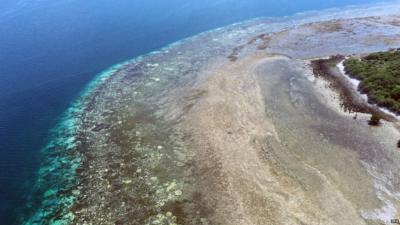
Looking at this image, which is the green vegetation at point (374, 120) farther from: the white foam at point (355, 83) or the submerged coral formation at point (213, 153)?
the white foam at point (355, 83)

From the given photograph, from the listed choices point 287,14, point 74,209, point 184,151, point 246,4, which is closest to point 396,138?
point 184,151

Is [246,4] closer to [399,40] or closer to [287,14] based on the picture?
[287,14]

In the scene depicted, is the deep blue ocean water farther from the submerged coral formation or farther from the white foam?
the white foam

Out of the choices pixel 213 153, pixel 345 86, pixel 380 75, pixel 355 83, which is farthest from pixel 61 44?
pixel 380 75

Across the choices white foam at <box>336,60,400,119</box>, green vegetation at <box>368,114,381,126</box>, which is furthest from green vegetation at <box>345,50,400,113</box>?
green vegetation at <box>368,114,381,126</box>

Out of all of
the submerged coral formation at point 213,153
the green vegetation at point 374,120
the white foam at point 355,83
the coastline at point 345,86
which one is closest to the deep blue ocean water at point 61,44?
the submerged coral formation at point 213,153

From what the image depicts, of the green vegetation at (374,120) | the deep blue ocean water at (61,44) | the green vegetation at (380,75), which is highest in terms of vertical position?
the deep blue ocean water at (61,44)
